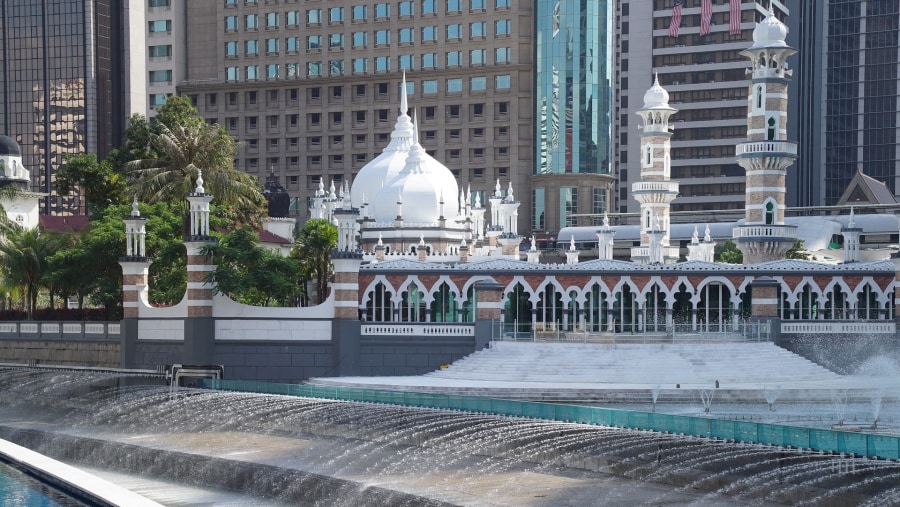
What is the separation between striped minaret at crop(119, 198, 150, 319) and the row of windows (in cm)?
7902

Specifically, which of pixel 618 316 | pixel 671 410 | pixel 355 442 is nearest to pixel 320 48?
pixel 618 316

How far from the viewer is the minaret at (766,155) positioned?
77.5 metres

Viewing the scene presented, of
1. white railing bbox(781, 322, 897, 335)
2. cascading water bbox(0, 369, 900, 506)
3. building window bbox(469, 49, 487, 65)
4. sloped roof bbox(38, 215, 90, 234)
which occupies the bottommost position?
cascading water bbox(0, 369, 900, 506)

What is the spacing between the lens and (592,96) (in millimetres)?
127125

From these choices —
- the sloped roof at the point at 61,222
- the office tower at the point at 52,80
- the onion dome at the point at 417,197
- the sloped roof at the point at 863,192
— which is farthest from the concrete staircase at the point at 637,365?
the office tower at the point at 52,80

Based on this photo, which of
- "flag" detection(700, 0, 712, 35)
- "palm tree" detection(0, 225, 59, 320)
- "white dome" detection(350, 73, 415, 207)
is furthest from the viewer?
"flag" detection(700, 0, 712, 35)

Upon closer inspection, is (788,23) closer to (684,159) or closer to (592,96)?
(684,159)

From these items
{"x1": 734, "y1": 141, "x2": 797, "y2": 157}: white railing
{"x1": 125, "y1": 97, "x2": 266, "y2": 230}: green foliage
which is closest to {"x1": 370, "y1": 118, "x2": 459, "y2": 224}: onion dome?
{"x1": 125, "y1": 97, "x2": 266, "y2": 230}: green foliage

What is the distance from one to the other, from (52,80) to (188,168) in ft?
266

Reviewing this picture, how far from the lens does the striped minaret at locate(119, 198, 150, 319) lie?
5725cm

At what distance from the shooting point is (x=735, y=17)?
452 feet

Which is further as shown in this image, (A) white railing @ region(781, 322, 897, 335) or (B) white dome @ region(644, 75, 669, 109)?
(B) white dome @ region(644, 75, 669, 109)

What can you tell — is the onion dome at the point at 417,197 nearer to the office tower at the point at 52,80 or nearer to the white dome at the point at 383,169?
the white dome at the point at 383,169

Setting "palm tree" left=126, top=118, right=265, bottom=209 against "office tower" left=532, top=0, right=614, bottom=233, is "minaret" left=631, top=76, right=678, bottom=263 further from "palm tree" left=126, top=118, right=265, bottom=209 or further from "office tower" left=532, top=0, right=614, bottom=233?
"office tower" left=532, top=0, right=614, bottom=233
